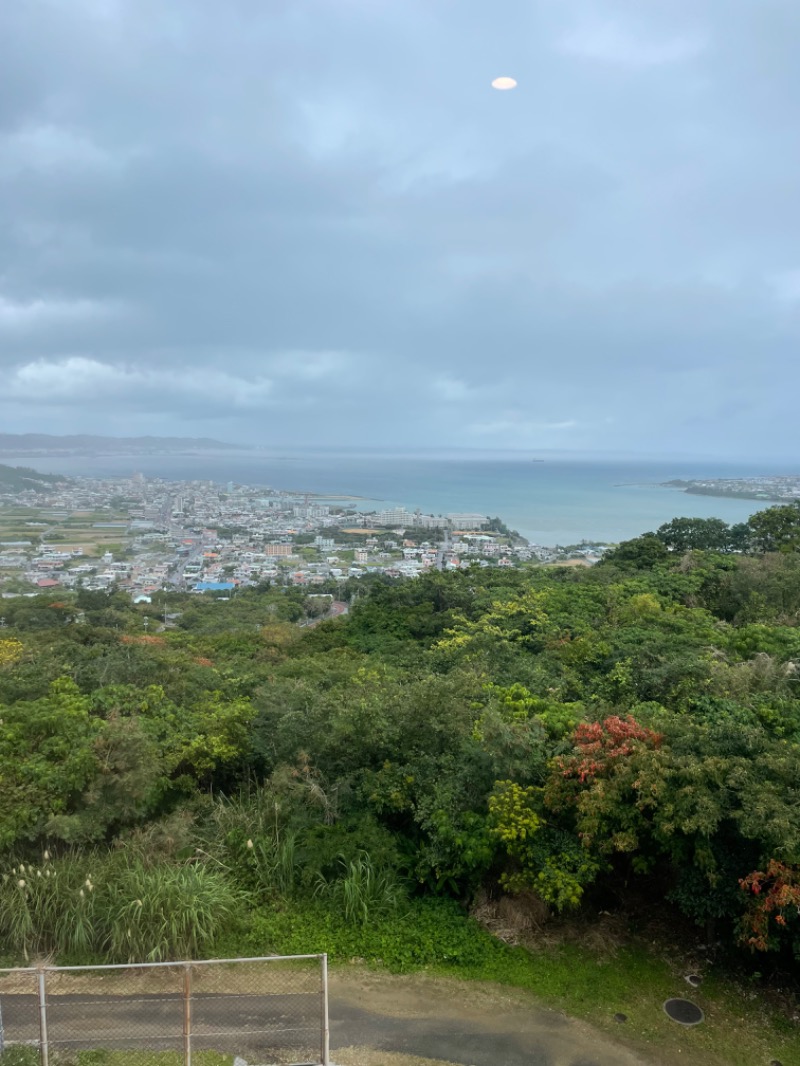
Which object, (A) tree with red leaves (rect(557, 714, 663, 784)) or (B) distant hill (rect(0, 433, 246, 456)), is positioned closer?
(A) tree with red leaves (rect(557, 714, 663, 784))

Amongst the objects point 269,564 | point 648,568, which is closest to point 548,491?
point 269,564

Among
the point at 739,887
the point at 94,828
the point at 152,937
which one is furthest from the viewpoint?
the point at 94,828

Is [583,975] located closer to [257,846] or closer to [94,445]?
[257,846]

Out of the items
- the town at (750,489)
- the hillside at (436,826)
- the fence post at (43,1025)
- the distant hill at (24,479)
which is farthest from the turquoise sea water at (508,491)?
the fence post at (43,1025)

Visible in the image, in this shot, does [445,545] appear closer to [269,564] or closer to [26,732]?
[269,564]

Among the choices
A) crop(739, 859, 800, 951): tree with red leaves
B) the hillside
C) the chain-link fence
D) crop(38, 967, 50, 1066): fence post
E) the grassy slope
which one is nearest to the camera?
crop(38, 967, 50, 1066): fence post

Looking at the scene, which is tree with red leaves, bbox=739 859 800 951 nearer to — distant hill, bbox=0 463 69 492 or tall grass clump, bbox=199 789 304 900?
tall grass clump, bbox=199 789 304 900

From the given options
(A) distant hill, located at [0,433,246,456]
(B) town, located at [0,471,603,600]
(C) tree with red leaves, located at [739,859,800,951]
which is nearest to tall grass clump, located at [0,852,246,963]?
(C) tree with red leaves, located at [739,859,800,951]
